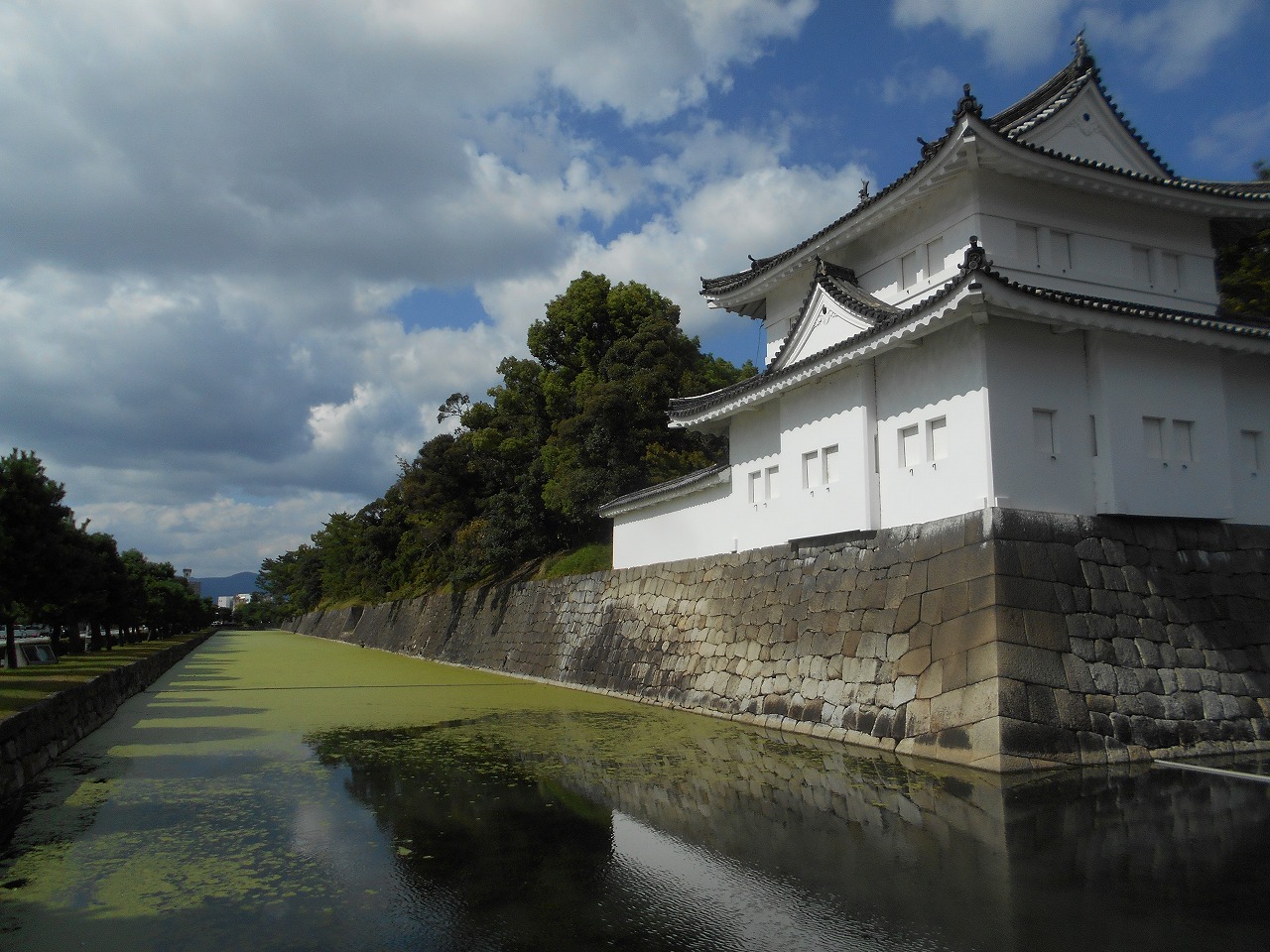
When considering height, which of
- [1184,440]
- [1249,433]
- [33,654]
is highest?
[1249,433]

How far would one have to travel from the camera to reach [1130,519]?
8.23m

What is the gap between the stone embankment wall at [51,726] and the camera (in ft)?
20.0

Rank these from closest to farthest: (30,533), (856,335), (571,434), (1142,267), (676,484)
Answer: (856,335) < (1142,267) < (30,533) < (676,484) < (571,434)

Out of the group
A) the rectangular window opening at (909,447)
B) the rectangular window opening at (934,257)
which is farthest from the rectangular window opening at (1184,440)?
the rectangular window opening at (934,257)

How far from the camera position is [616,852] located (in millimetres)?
4516

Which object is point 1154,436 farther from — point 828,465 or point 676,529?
point 676,529

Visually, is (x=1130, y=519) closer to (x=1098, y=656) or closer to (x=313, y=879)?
(x=1098, y=656)

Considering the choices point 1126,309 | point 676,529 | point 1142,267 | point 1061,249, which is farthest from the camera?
point 676,529

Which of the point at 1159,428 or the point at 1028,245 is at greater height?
the point at 1028,245

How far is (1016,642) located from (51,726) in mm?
8518

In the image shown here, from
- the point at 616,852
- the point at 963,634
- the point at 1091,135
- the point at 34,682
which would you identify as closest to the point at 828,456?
the point at 963,634

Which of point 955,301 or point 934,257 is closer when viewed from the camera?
point 955,301

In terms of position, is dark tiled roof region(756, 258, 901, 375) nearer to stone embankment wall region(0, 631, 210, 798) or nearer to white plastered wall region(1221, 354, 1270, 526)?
white plastered wall region(1221, 354, 1270, 526)

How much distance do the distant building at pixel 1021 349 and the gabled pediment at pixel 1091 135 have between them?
0.09 ft
